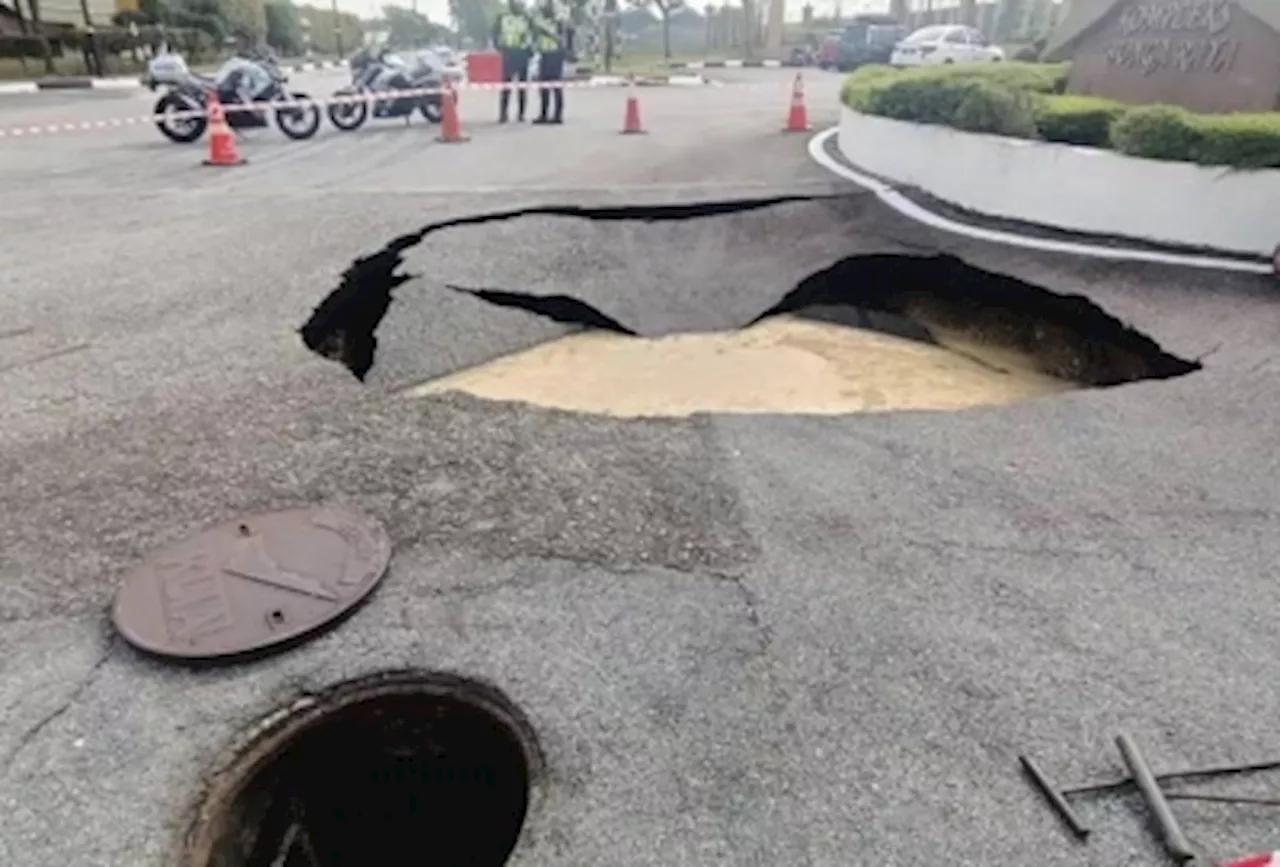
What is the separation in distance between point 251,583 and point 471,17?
86161 mm

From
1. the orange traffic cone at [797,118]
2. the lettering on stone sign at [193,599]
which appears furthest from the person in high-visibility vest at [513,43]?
the lettering on stone sign at [193,599]

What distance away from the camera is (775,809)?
2.21 metres

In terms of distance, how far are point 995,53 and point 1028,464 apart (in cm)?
2657

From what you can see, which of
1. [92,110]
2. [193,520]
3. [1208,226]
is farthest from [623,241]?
[92,110]

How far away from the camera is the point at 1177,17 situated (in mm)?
8133

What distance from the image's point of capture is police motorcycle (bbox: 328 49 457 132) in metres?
13.7

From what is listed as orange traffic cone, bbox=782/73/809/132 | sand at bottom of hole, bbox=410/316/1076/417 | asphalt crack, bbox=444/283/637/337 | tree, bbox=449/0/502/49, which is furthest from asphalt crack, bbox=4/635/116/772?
tree, bbox=449/0/502/49

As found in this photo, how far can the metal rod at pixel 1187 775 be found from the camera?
226cm

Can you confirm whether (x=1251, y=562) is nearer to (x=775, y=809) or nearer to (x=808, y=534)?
(x=808, y=534)

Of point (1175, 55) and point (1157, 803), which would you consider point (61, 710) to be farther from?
point (1175, 55)

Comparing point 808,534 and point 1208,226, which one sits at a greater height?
point 1208,226

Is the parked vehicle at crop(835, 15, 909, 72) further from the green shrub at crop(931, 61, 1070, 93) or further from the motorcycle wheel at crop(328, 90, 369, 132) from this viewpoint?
the motorcycle wheel at crop(328, 90, 369, 132)

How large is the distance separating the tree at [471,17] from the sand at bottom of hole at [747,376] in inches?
2805

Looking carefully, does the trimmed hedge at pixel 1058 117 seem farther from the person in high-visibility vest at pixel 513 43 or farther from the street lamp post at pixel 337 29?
the street lamp post at pixel 337 29
